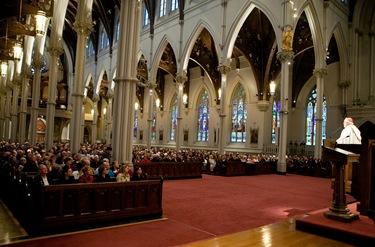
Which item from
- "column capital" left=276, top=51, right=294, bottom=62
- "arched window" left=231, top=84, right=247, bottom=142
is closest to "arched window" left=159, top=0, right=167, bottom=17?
"arched window" left=231, top=84, right=247, bottom=142

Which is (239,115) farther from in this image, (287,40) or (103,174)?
(103,174)

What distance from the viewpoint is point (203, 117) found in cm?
2817

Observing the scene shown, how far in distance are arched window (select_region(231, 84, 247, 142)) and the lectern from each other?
20034 millimetres

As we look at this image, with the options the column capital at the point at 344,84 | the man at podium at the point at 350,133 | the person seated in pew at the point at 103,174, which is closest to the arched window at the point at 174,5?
the column capital at the point at 344,84

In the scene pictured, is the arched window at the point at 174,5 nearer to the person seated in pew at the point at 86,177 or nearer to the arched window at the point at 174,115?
the arched window at the point at 174,115

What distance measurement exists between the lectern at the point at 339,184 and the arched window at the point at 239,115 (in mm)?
20034

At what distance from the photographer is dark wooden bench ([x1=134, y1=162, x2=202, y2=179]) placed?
11883mm

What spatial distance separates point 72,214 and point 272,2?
15.4 metres

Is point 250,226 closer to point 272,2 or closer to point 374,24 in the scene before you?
point 272,2

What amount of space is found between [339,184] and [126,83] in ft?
21.9

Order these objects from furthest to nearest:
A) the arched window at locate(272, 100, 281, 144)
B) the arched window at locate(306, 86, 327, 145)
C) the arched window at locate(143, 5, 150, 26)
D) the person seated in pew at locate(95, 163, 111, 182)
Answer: the arched window at locate(143, 5, 150, 26), the arched window at locate(272, 100, 281, 144), the arched window at locate(306, 86, 327, 145), the person seated in pew at locate(95, 163, 111, 182)

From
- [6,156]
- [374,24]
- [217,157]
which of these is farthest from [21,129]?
[374,24]

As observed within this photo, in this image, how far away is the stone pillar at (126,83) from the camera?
8.89 m

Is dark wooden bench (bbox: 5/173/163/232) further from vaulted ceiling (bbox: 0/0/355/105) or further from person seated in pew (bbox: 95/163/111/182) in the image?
vaulted ceiling (bbox: 0/0/355/105)
